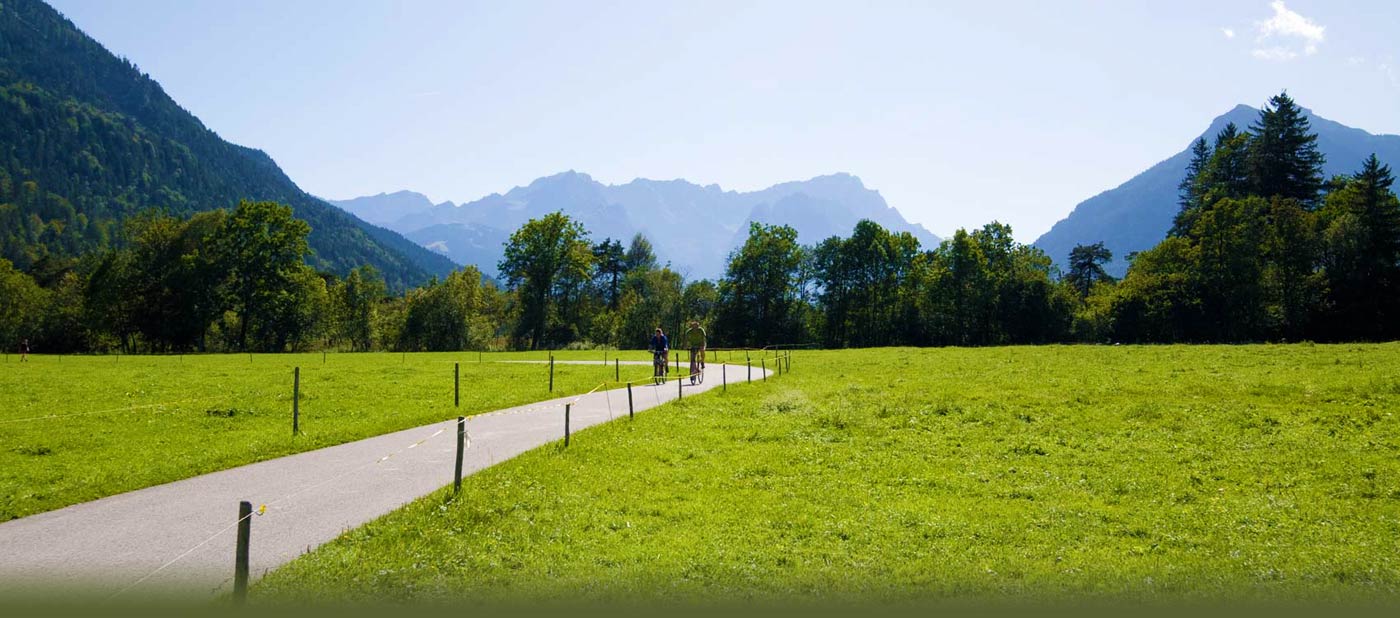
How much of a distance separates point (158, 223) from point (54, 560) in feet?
328

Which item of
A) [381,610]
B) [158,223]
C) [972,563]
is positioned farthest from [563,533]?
[158,223]

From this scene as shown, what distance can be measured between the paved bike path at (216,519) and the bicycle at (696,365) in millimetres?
15405

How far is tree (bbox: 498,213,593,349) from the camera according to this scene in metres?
95.2

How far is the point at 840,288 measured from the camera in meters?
95.6

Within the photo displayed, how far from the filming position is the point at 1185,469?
1386 centimetres

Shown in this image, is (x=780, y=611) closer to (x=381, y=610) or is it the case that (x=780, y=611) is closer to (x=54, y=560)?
(x=381, y=610)

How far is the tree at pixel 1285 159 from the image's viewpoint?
258 feet

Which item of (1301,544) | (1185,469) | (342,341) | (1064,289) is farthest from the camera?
(342,341)

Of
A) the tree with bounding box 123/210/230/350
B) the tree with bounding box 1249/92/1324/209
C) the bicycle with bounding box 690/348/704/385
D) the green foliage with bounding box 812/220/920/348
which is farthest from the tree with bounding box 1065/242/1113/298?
the tree with bounding box 123/210/230/350

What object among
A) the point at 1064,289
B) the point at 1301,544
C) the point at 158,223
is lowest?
the point at 1301,544

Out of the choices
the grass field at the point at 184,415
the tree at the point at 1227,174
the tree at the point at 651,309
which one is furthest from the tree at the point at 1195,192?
the grass field at the point at 184,415

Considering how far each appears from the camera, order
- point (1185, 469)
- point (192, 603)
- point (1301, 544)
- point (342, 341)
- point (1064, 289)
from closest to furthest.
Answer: point (192, 603), point (1301, 544), point (1185, 469), point (1064, 289), point (342, 341)

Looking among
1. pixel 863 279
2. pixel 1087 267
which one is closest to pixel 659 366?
pixel 863 279

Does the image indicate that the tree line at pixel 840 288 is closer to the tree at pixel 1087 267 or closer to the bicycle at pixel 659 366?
the tree at pixel 1087 267
